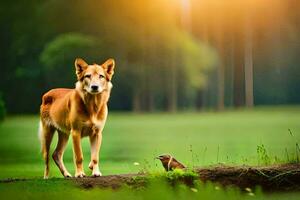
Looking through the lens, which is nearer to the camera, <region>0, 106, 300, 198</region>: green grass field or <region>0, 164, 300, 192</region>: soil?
<region>0, 164, 300, 192</region>: soil

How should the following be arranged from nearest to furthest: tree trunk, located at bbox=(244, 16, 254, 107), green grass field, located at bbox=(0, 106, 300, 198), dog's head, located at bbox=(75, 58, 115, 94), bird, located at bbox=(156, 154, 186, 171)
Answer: dog's head, located at bbox=(75, 58, 115, 94), bird, located at bbox=(156, 154, 186, 171), green grass field, located at bbox=(0, 106, 300, 198), tree trunk, located at bbox=(244, 16, 254, 107)

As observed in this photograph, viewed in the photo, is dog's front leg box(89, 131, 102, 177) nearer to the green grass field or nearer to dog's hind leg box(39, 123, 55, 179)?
the green grass field

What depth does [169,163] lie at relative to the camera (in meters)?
5.13

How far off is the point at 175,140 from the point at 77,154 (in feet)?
2.48

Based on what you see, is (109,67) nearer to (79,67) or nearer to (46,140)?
(79,67)

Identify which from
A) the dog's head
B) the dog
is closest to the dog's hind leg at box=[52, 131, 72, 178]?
the dog

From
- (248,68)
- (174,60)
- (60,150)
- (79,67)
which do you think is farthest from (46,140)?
(248,68)

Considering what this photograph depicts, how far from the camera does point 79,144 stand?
4965 millimetres

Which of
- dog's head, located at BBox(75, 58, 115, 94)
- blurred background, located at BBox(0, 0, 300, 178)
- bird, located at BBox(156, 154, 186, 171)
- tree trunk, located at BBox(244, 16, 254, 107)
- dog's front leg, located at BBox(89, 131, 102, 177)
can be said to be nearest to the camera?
dog's head, located at BBox(75, 58, 115, 94)

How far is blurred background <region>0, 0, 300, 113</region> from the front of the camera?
18.3 feet

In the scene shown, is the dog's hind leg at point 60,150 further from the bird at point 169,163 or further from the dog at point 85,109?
the bird at point 169,163

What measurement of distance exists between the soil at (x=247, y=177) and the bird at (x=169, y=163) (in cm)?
11

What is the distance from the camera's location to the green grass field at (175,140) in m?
5.30

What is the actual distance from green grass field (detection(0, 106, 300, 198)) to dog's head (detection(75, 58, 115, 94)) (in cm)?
46
